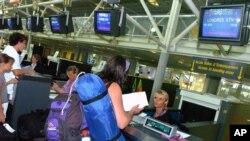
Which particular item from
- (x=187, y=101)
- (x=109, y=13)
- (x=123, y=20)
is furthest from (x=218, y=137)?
(x=109, y=13)

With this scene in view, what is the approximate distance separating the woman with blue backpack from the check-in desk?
0.53ft

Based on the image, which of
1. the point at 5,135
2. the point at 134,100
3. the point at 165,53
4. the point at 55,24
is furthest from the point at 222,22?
the point at 55,24

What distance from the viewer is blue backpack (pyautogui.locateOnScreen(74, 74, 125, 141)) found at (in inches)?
110

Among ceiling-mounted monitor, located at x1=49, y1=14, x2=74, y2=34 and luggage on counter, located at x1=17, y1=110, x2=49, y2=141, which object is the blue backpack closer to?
luggage on counter, located at x1=17, y1=110, x2=49, y2=141

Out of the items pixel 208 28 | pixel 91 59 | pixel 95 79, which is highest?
pixel 208 28

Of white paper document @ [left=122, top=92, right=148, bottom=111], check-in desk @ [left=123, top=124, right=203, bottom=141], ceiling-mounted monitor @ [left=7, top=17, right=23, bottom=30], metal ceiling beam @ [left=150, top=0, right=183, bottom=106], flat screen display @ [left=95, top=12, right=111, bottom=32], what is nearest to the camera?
check-in desk @ [left=123, top=124, right=203, bottom=141]

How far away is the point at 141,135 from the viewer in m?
2.99

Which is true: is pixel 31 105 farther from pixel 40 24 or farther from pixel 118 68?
pixel 40 24

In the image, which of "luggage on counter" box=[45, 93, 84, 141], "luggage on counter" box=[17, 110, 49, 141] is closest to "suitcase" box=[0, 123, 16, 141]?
"luggage on counter" box=[17, 110, 49, 141]

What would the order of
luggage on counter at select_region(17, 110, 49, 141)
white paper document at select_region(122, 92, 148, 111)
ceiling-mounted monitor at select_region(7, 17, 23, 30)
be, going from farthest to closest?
ceiling-mounted monitor at select_region(7, 17, 23, 30), luggage on counter at select_region(17, 110, 49, 141), white paper document at select_region(122, 92, 148, 111)

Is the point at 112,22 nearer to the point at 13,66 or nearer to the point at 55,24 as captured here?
the point at 13,66

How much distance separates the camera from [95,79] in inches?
111

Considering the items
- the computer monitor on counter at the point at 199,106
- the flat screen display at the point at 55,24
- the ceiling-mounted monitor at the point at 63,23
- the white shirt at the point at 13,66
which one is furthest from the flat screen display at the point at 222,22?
the flat screen display at the point at 55,24

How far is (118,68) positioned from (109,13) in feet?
14.6
